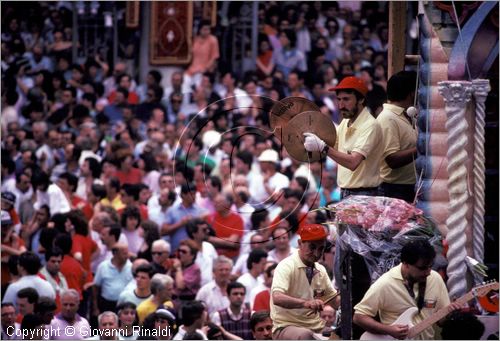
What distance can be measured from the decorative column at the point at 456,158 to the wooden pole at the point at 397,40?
106 cm

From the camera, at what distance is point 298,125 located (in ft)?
42.7

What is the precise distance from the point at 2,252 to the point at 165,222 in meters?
2.02

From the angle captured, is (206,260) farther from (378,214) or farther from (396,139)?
(378,214)

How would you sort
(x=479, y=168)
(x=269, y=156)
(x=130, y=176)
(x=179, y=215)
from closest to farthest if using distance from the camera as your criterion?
(x=479, y=168)
(x=179, y=215)
(x=269, y=156)
(x=130, y=176)

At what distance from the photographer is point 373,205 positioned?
1269cm

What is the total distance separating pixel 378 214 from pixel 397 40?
231 cm

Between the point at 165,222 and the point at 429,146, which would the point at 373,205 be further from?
the point at 165,222

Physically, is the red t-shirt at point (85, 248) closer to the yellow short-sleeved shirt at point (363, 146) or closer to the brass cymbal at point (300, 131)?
the yellow short-sleeved shirt at point (363, 146)

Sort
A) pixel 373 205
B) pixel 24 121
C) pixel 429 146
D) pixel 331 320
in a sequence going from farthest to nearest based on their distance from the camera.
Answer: pixel 24 121 → pixel 331 320 → pixel 429 146 → pixel 373 205

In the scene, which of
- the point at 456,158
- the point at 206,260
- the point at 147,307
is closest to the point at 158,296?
the point at 147,307

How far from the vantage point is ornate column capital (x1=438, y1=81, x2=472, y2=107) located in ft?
44.0

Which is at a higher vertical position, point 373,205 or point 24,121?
point 373,205

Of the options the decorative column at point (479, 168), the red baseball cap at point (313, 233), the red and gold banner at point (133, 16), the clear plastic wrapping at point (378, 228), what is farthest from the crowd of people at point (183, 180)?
the red and gold banner at point (133, 16)

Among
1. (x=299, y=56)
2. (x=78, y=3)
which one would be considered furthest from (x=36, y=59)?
(x=299, y=56)
